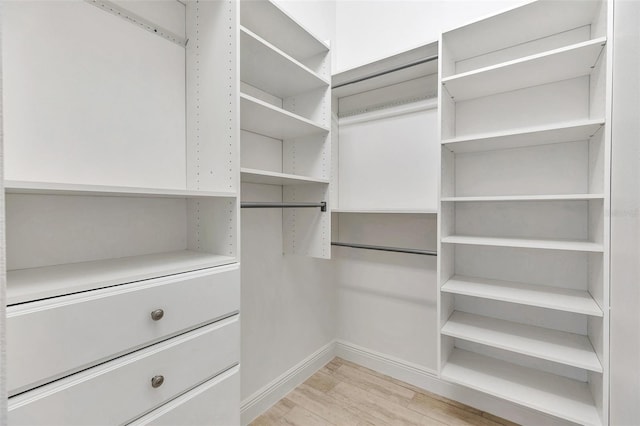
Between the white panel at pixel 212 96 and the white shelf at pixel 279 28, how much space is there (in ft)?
0.73

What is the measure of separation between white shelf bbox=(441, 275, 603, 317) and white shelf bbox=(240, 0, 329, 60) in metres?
1.63

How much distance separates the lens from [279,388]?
1922mm

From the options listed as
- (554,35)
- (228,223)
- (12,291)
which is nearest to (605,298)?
(554,35)

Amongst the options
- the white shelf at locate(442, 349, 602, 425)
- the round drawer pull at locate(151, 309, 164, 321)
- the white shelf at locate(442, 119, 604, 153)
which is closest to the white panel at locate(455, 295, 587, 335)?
the white shelf at locate(442, 349, 602, 425)

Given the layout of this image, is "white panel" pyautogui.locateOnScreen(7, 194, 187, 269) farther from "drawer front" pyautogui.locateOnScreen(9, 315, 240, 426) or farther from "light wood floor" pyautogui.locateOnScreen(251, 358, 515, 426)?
"light wood floor" pyautogui.locateOnScreen(251, 358, 515, 426)

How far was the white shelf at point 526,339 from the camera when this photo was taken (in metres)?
1.36

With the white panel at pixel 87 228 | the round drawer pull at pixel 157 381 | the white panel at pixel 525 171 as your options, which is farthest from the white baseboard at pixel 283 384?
the white panel at pixel 525 171

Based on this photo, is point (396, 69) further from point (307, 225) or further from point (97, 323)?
point (97, 323)

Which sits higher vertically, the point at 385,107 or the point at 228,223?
the point at 385,107

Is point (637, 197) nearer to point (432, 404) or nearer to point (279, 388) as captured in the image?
point (432, 404)

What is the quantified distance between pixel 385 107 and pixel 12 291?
7.01ft

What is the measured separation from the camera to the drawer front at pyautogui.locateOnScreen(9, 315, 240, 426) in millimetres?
717

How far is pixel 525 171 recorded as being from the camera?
5.57 ft

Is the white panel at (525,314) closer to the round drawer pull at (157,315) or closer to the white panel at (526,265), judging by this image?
the white panel at (526,265)
